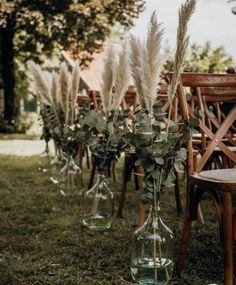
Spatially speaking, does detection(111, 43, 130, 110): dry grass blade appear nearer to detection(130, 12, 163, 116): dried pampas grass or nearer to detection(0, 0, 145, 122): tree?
detection(130, 12, 163, 116): dried pampas grass

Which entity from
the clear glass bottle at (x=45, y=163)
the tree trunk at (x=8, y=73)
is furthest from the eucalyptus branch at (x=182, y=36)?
the tree trunk at (x=8, y=73)

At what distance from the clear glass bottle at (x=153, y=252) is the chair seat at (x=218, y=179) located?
0.27 meters

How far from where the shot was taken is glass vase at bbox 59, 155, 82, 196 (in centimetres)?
558

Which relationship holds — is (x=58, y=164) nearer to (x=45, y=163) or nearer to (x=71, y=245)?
(x=71, y=245)

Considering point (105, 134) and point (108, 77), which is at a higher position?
point (108, 77)

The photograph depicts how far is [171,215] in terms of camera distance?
4672 mm

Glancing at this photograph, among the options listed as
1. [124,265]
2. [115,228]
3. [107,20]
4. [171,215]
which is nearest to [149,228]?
[124,265]

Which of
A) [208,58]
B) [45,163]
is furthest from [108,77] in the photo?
[208,58]

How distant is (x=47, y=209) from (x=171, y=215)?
1129 mm

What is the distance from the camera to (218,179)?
8.38 feet

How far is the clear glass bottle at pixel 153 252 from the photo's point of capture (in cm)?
276

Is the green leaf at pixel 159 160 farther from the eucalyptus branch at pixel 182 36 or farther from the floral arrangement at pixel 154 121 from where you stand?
the eucalyptus branch at pixel 182 36

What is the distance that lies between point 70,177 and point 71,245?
2029mm

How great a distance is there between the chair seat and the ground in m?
0.62
